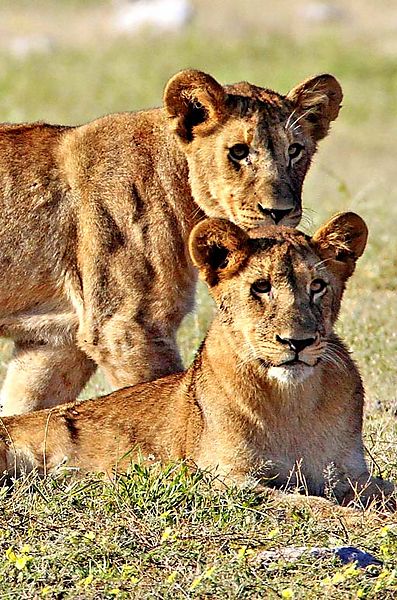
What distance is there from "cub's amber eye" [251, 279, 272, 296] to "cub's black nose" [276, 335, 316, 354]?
0.18m

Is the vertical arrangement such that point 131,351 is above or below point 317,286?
below

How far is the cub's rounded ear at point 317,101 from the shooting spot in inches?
211

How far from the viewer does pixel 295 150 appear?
522 cm

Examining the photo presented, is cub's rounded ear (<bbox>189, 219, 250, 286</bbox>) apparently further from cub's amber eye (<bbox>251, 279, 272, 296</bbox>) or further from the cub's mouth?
the cub's mouth

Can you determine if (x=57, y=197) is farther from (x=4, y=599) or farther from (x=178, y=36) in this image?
(x=178, y=36)

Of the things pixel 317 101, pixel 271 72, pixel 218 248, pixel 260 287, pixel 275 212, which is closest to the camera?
pixel 260 287

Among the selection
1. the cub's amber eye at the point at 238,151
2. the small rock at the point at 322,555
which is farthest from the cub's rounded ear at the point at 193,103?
the small rock at the point at 322,555

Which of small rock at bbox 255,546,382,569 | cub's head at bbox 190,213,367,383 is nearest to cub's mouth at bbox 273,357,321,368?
cub's head at bbox 190,213,367,383

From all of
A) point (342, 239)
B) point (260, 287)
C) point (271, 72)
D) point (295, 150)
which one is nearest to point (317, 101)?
point (295, 150)

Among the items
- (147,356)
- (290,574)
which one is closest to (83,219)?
(147,356)

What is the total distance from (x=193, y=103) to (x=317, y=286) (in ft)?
3.96

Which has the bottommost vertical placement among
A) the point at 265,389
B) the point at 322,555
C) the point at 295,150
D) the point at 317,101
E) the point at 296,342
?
the point at 322,555

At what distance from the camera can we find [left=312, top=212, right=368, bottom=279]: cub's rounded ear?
176 inches

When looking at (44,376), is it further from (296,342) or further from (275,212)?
(296,342)
